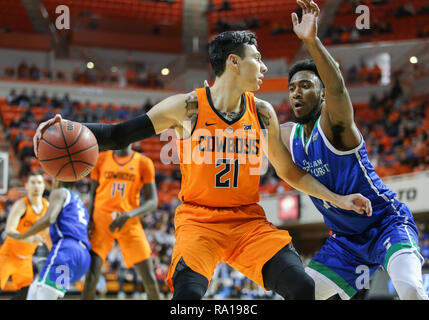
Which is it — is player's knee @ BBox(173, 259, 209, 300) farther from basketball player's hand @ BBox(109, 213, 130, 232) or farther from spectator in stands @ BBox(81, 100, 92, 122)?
spectator in stands @ BBox(81, 100, 92, 122)

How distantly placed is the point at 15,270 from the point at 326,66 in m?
4.93

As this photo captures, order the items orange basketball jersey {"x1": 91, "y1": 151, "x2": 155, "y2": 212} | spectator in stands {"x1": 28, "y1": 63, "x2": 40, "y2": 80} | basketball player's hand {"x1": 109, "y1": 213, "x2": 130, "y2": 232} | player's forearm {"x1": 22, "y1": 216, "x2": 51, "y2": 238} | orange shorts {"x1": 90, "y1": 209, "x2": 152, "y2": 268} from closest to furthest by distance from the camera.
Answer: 1. player's forearm {"x1": 22, "y1": 216, "x2": 51, "y2": 238}
2. basketball player's hand {"x1": 109, "y1": 213, "x2": 130, "y2": 232}
3. orange shorts {"x1": 90, "y1": 209, "x2": 152, "y2": 268}
4. orange basketball jersey {"x1": 91, "y1": 151, "x2": 155, "y2": 212}
5. spectator in stands {"x1": 28, "y1": 63, "x2": 40, "y2": 80}

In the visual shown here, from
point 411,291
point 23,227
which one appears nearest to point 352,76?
point 23,227

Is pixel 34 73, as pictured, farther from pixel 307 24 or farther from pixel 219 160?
pixel 307 24

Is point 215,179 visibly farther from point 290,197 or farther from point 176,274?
point 290,197

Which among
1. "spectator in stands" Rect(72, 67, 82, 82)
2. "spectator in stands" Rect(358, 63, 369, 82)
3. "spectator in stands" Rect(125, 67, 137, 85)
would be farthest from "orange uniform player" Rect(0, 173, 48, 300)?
"spectator in stands" Rect(358, 63, 369, 82)

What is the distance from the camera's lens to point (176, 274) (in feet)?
9.62

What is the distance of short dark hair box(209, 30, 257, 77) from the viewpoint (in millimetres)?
3377

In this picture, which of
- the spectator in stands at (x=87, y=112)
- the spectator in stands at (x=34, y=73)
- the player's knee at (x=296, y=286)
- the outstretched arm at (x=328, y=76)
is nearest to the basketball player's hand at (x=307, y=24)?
the outstretched arm at (x=328, y=76)

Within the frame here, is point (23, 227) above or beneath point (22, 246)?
above

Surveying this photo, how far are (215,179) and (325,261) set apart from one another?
1004mm

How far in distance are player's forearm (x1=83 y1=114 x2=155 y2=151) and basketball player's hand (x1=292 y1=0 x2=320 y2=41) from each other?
3.35ft

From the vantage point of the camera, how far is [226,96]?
3346 millimetres
